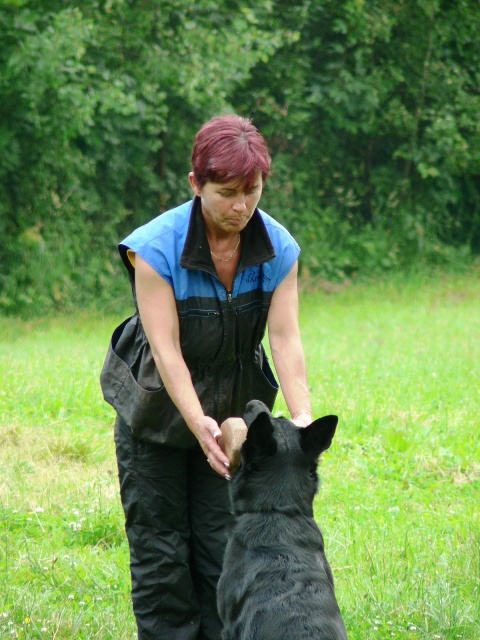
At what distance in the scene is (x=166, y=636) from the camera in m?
3.68

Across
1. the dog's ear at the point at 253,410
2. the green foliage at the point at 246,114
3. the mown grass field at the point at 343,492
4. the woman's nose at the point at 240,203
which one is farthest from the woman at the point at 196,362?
the green foliage at the point at 246,114

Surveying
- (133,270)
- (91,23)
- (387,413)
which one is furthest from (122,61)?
(133,270)

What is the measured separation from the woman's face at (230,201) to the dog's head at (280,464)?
0.66m

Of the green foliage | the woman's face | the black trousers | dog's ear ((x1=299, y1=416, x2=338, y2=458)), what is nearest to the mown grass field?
the black trousers

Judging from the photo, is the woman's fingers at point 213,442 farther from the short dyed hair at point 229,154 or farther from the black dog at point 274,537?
the short dyed hair at point 229,154

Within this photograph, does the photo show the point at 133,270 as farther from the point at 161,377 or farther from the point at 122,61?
the point at 122,61

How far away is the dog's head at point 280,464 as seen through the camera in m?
3.18

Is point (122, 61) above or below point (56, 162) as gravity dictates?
above

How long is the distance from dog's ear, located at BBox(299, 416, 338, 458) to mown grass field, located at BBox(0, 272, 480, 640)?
1078 millimetres

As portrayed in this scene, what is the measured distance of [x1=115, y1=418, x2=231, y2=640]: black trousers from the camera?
11.9 feet

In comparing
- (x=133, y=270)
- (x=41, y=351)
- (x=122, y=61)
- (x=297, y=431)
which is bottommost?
(x=41, y=351)

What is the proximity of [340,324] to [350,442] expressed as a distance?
607cm

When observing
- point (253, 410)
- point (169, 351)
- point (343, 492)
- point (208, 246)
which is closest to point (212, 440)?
point (253, 410)

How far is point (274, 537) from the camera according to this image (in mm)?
3135
